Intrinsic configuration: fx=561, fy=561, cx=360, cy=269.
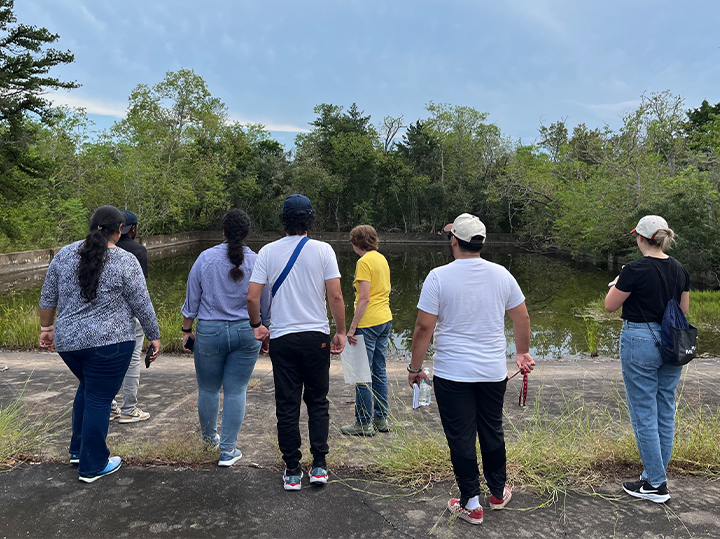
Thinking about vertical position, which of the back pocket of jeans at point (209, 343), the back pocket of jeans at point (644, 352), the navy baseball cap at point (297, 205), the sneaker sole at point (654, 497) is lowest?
the sneaker sole at point (654, 497)

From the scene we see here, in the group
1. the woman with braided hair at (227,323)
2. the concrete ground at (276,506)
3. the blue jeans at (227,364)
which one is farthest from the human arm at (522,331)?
the blue jeans at (227,364)

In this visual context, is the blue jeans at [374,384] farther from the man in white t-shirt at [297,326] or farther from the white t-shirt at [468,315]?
the white t-shirt at [468,315]

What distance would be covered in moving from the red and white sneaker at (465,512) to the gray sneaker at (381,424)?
1.42 metres

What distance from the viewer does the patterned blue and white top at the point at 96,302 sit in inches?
127

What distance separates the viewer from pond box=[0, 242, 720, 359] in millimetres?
11469

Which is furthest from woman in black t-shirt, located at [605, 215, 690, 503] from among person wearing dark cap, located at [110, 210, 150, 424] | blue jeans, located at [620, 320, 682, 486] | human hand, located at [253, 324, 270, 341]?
person wearing dark cap, located at [110, 210, 150, 424]

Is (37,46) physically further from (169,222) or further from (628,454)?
(169,222)

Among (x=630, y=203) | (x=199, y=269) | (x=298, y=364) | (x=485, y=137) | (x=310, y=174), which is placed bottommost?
(x=298, y=364)

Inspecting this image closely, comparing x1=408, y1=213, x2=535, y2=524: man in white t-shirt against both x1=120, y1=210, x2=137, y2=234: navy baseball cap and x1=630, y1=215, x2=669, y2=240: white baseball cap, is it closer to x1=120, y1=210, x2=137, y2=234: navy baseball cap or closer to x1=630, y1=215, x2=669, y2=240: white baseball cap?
x1=630, y1=215, x2=669, y2=240: white baseball cap

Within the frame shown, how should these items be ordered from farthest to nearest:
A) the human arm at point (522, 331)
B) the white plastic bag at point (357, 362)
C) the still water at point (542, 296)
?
the still water at point (542, 296)
the white plastic bag at point (357, 362)
the human arm at point (522, 331)

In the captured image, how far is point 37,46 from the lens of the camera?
20.2m

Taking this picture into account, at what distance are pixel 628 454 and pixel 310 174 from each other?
49.6m

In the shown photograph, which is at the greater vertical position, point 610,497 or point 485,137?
point 485,137

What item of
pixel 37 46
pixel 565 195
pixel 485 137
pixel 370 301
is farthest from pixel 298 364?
pixel 485 137
